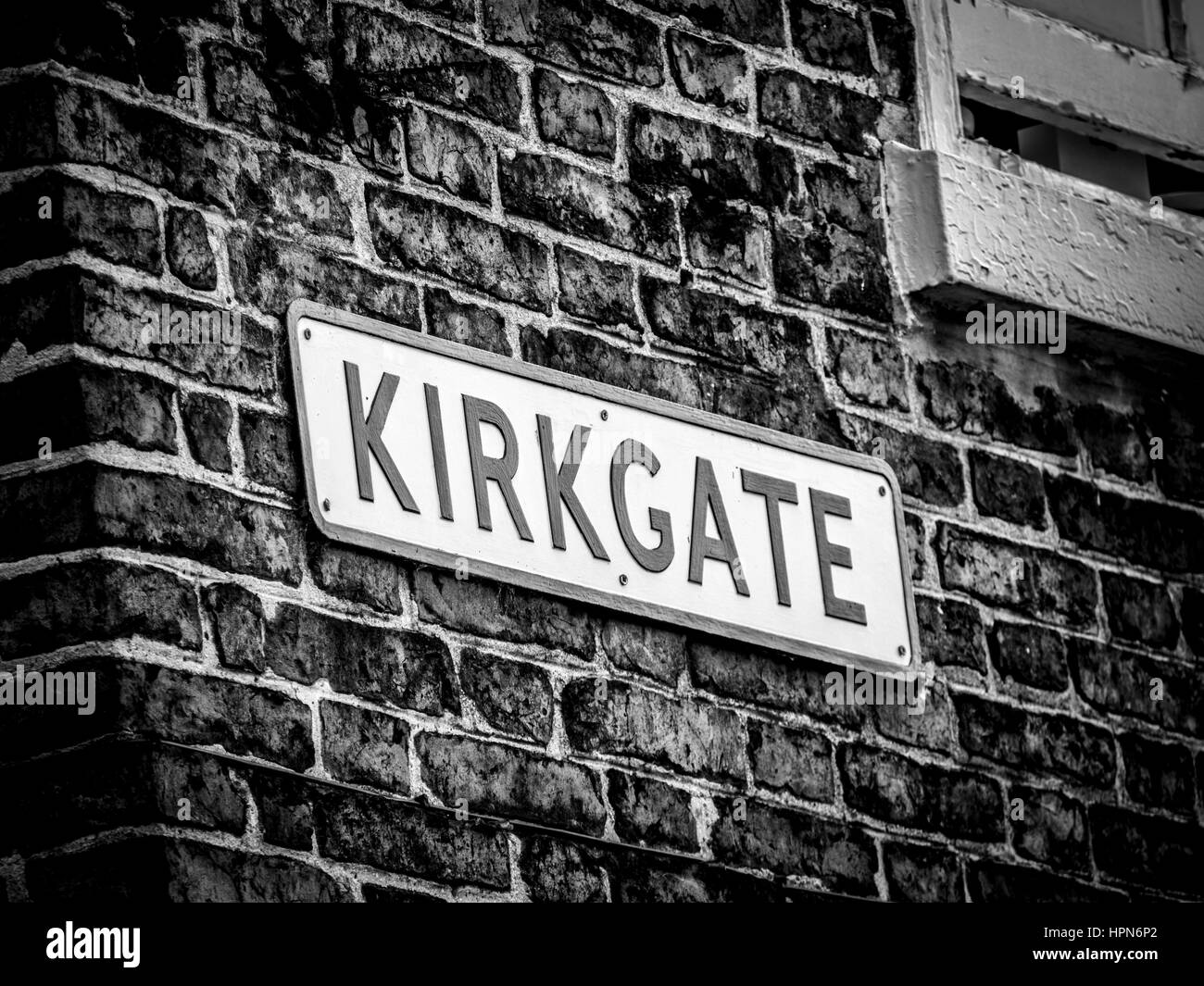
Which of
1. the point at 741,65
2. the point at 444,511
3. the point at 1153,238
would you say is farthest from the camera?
the point at 1153,238

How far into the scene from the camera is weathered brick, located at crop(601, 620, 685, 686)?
353cm

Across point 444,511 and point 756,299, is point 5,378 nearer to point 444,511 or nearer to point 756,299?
point 444,511

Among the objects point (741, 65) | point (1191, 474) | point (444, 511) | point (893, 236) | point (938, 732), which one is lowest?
point (938, 732)

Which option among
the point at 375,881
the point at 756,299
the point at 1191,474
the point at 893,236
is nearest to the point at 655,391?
the point at 756,299

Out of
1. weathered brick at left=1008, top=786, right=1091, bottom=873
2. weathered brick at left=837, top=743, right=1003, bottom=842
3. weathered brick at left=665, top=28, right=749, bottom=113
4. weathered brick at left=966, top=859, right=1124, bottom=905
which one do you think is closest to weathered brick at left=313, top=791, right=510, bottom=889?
weathered brick at left=837, top=743, right=1003, bottom=842

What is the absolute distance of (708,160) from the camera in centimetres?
395

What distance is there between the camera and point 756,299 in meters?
3.93

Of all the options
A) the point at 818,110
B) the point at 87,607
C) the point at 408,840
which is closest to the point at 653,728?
the point at 408,840

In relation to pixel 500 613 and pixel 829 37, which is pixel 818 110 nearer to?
pixel 829 37

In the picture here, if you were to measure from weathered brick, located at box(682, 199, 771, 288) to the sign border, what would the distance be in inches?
11.7

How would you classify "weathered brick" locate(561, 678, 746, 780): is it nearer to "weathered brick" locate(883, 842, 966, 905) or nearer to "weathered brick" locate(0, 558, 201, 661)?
"weathered brick" locate(883, 842, 966, 905)

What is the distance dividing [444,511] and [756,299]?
2.78 ft

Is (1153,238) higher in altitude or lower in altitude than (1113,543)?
higher

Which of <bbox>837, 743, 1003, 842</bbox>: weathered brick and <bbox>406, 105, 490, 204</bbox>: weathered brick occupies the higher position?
<bbox>406, 105, 490, 204</bbox>: weathered brick
